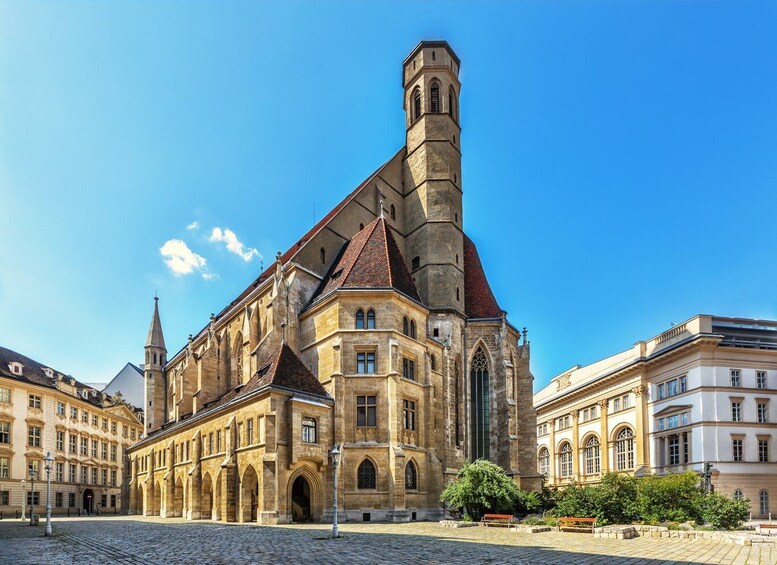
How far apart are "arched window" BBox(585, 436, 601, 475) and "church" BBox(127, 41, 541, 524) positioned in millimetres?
19103

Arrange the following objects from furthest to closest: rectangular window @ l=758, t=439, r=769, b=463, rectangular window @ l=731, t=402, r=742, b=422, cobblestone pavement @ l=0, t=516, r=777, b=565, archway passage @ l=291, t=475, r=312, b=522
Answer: rectangular window @ l=731, t=402, r=742, b=422, rectangular window @ l=758, t=439, r=769, b=463, archway passage @ l=291, t=475, r=312, b=522, cobblestone pavement @ l=0, t=516, r=777, b=565

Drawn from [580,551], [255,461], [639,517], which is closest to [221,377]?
[255,461]

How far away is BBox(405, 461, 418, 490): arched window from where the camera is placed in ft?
112

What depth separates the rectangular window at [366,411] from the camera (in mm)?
33750

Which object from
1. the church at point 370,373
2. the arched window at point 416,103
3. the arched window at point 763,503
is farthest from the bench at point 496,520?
the arched window at point 416,103

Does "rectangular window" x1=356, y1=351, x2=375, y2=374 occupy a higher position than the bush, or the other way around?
"rectangular window" x1=356, y1=351, x2=375, y2=374

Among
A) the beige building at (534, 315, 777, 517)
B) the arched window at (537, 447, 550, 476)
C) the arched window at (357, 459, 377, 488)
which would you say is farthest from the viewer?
the arched window at (537, 447, 550, 476)

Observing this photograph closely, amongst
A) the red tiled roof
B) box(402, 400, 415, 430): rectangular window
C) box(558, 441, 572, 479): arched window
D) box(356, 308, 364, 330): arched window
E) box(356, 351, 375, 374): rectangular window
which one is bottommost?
box(558, 441, 572, 479): arched window

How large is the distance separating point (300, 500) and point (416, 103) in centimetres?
2872

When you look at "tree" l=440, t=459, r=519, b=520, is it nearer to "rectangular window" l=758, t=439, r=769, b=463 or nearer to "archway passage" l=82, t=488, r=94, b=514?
"rectangular window" l=758, t=439, r=769, b=463

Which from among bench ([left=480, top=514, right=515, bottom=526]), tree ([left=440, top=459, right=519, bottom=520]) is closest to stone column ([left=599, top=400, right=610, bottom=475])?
tree ([left=440, top=459, right=519, bottom=520])

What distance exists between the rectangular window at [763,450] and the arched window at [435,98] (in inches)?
1245

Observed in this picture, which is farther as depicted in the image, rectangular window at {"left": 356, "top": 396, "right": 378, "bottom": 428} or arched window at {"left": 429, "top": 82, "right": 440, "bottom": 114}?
arched window at {"left": 429, "top": 82, "right": 440, "bottom": 114}

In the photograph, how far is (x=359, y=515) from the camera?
32156mm
